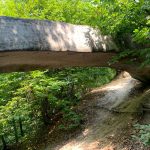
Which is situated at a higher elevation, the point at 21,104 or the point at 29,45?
the point at 29,45

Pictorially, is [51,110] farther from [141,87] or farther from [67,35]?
[67,35]

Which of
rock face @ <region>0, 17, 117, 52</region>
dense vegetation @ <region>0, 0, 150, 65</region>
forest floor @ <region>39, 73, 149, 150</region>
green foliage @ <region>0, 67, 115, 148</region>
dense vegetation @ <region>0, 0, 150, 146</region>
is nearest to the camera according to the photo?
A: rock face @ <region>0, 17, 117, 52</region>

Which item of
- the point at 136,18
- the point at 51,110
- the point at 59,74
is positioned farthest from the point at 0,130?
the point at 136,18

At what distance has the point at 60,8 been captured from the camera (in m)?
12.4

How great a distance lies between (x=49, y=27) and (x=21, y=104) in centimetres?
476

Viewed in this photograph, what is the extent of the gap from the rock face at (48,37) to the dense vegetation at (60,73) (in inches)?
16.2

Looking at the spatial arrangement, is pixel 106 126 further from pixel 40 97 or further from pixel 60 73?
pixel 60 73

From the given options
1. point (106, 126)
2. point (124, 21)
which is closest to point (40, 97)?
point (106, 126)

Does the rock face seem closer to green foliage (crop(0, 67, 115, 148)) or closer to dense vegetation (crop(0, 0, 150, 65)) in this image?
dense vegetation (crop(0, 0, 150, 65))

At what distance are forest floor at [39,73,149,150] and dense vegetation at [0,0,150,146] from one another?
0.52 meters

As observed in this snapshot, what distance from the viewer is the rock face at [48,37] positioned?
608cm

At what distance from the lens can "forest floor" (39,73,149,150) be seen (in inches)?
313

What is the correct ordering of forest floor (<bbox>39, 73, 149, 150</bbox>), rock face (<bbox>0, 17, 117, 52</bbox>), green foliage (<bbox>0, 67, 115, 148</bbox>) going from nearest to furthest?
rock face (<bbox>0, 17, 117, 52</bbox>)
forest floor (<bbox>39, 73, 149, 150</bbox>)
green foliage (<bbox>0, 67, 115, 148</bbox>)

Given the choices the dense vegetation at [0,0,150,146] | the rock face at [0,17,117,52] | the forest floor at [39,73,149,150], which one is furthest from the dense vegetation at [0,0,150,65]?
the forest floor at [39,73,149,150]
